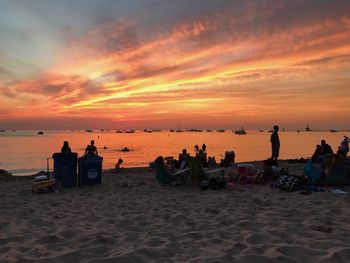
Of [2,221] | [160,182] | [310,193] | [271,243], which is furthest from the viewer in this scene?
[160,182]

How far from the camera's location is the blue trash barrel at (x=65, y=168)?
11.0m

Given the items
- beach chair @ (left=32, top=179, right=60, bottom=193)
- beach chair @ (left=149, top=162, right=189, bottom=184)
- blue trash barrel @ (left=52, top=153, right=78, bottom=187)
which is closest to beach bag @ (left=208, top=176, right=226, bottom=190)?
beach chair @ (left=149, top=162, right=189, bottom=184)

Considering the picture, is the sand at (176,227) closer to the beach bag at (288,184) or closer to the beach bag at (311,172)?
the beach bag at (288,184)

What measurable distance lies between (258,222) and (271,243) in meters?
1.27

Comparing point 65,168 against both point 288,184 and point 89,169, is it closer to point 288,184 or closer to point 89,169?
point 89,169

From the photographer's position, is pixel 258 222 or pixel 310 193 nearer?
pixel 258 222

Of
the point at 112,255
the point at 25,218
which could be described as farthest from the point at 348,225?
the point at 25,218

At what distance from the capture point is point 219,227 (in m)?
5.96

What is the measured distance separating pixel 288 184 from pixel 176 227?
4987mm

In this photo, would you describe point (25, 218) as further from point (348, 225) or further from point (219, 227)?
point (348, 225)

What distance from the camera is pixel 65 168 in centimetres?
1113

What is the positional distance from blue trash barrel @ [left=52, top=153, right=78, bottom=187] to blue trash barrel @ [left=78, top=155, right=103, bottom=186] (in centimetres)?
23

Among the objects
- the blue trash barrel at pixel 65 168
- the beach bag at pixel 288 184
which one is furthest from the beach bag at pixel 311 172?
the blue trash barrel at pixel 65 168

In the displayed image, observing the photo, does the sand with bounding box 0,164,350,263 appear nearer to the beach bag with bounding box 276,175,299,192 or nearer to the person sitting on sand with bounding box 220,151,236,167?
the beach bag with bounding box 276,175,299,192
